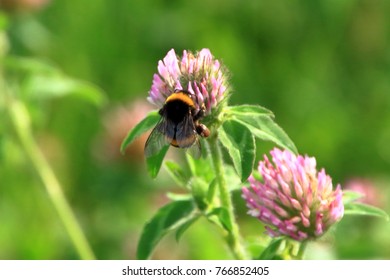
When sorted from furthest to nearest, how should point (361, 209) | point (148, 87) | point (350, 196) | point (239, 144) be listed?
point (148, 87), point (350, 196), point (361, 209), point (239, 144)

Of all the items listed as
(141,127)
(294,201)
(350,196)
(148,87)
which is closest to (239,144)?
(294,201)

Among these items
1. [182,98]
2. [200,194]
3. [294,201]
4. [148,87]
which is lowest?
[294,201]

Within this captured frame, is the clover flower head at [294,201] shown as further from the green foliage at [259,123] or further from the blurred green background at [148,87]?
the blurred green background at [148,87]

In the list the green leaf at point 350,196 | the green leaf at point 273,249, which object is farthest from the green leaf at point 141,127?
the green leaf at point 350,196

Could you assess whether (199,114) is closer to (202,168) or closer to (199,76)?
(199,76)

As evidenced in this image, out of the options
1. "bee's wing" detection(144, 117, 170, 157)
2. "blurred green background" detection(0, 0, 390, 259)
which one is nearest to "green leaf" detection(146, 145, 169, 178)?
"bee's wing" detection(144, 117, 170, 157)

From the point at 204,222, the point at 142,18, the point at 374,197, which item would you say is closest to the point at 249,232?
the point at 204,222
